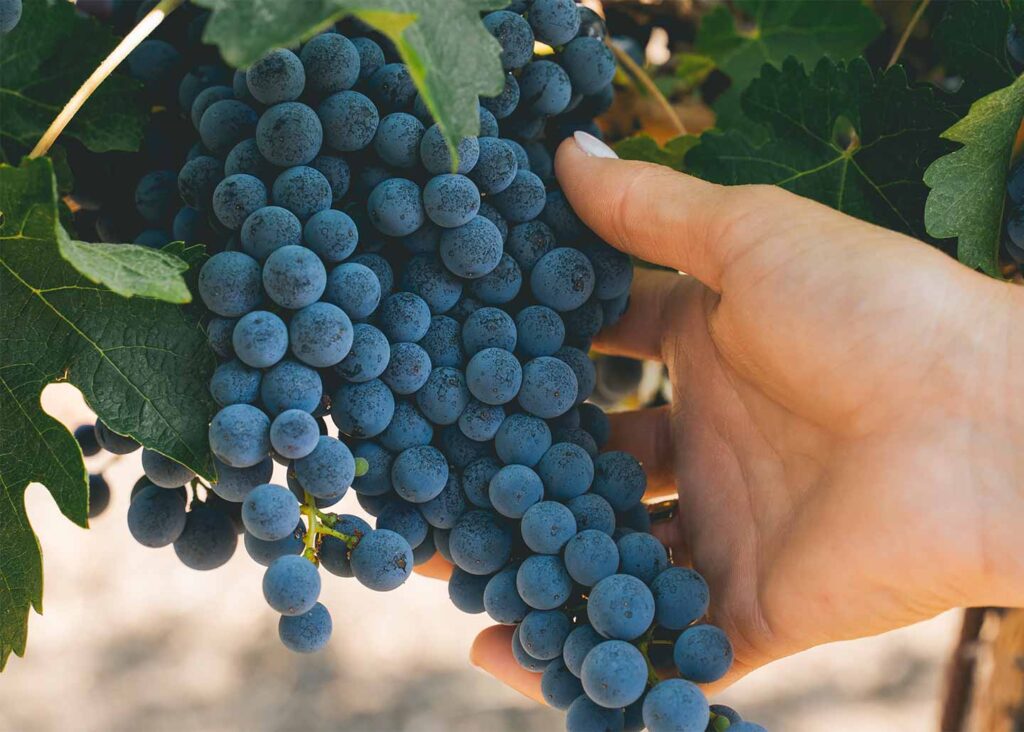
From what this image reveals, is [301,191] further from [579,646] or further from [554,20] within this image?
[579,646]

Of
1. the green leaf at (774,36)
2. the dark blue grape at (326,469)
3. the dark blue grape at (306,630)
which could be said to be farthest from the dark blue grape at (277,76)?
the green leaf at (774,36)

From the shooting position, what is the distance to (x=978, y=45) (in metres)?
0.78

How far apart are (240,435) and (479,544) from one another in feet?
0.60

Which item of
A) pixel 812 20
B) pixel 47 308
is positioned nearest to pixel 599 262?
pixel 47 308

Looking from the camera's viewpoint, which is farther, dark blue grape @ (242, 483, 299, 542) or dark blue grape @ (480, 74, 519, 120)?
dark blue grape @ (480, 74, 519, 120)

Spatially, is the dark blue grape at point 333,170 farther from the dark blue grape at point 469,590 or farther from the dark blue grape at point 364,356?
the dark blue grape at point 469,590

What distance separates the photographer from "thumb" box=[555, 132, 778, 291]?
700mm

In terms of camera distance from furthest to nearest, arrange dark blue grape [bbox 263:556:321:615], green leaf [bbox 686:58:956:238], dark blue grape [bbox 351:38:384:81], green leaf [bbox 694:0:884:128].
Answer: green leaf [bbox 694:0:884:128], green leaf [bbox 686:58:956:238], dark blue grape [bbox 351:38:384:81], dark blue grape [bbox 263:556:321:615]

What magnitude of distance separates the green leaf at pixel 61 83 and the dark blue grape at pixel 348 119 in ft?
0.60

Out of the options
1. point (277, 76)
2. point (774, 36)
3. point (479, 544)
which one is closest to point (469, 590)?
point (479, 544)

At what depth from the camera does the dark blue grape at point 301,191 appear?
2.05 feet

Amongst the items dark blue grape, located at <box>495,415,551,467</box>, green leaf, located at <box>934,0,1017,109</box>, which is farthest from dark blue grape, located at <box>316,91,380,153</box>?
green leaf, located at <box>934,0,1017,109</box>

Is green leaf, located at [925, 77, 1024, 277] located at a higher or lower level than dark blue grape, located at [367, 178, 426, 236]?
lower

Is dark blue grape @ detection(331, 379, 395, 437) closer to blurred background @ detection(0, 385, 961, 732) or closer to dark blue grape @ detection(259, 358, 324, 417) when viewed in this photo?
dark blue grape @ detection(259, 358, 324, 417)
